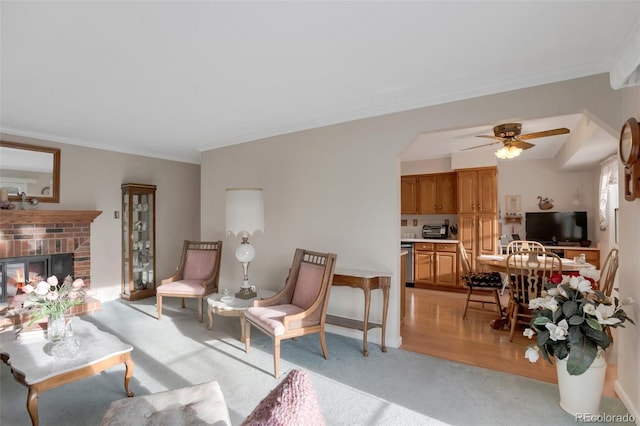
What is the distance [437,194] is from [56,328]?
604 cm

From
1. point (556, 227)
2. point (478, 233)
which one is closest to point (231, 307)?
point (478, 233)

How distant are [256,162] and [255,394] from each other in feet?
9.77

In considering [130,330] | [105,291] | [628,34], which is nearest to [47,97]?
[130,330]

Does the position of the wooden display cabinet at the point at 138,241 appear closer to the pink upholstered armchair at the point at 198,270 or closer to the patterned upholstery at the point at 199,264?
the pink upholstered armchair at the point at 198,270

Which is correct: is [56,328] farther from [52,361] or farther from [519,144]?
[519,144]

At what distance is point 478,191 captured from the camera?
231 inches

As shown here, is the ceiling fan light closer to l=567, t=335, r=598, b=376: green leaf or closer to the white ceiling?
the white ceiling

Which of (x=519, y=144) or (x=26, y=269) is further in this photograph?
(x=26, y=269)

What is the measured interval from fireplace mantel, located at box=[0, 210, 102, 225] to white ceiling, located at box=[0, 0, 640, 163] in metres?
1.10

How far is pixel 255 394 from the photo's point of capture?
2.38 m

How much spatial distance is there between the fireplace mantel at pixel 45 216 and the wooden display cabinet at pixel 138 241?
561 millimetres

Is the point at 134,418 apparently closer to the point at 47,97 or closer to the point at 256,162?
the point at 47,97

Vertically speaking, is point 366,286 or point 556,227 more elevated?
point 556,227

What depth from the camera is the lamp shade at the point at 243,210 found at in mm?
3564
